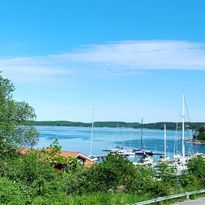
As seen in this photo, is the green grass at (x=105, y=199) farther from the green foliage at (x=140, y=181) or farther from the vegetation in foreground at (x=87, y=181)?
the green foliage at (x=140, y=181)

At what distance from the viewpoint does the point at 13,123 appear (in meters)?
25.6

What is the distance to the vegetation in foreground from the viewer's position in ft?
40.9

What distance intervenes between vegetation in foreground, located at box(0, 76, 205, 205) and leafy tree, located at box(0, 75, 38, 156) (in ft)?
14.9

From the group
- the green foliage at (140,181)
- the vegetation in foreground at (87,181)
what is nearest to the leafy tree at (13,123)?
the vegetation in foreground at (87,181)

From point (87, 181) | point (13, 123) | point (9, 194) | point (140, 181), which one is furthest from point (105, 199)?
point (13, 123)

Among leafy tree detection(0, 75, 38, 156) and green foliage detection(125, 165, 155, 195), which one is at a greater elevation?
leafy tree detection(0, 75, 38, 156)

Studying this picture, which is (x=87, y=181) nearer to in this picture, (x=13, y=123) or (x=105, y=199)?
(x=105, y=199)

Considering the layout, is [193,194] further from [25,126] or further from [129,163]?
[25,126]

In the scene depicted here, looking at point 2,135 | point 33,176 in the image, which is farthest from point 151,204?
point 2,135

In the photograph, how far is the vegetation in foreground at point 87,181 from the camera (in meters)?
12.5

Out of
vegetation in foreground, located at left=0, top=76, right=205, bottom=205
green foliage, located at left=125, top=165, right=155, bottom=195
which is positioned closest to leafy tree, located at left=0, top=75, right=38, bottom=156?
vegetation in foreground, located at left=0, top=76, right=205, bottom=205

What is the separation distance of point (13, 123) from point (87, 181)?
10.8 meters

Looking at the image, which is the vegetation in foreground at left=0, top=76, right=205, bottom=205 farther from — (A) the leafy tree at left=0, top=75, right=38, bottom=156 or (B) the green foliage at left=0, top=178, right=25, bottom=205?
(A) the leafy tree at left=0, top=75, right=38, bottom=156

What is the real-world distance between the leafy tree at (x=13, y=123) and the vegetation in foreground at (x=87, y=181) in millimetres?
4550
